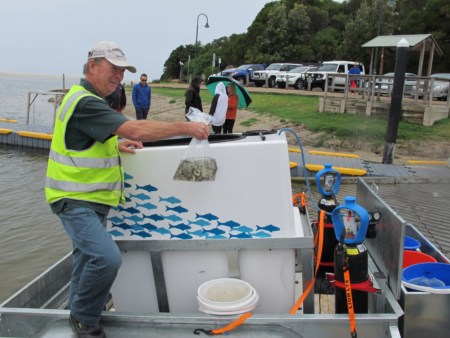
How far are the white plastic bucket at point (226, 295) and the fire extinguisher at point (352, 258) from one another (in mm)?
546

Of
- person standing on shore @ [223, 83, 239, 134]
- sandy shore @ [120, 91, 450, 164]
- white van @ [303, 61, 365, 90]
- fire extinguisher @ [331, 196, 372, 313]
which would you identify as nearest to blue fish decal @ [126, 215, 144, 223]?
fire extinguisher @ [331, 196, 372, 313]

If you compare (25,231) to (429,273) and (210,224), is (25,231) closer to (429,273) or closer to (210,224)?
(210,224)

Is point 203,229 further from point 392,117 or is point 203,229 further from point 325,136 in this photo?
point 325,136

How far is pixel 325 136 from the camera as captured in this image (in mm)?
13641

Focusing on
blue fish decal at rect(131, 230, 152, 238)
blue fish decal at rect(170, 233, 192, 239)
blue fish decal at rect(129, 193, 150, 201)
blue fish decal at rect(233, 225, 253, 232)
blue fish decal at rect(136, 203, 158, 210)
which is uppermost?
blue fish decal at rect(129, 193, 150, 201)

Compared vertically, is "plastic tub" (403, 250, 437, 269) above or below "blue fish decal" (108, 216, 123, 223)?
below

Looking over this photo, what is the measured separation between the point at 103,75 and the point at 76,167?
1.89ft

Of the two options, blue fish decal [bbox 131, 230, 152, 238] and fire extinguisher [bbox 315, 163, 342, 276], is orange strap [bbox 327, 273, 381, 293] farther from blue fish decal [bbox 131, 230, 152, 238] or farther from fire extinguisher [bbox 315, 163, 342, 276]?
blue fish decal [bbox 131, 230, 152, 238]

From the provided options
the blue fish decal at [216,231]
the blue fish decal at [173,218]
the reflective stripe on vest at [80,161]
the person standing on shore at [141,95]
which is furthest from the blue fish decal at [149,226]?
the person standing on shore at [141,95]

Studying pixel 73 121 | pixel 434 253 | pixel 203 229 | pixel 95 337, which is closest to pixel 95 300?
pixel 95 337

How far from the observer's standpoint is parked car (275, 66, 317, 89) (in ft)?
86.7

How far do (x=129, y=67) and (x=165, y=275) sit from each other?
141 cm

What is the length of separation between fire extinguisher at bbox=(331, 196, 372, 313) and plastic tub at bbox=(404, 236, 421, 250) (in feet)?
4.17

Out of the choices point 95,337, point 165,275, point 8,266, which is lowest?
point 8,266
